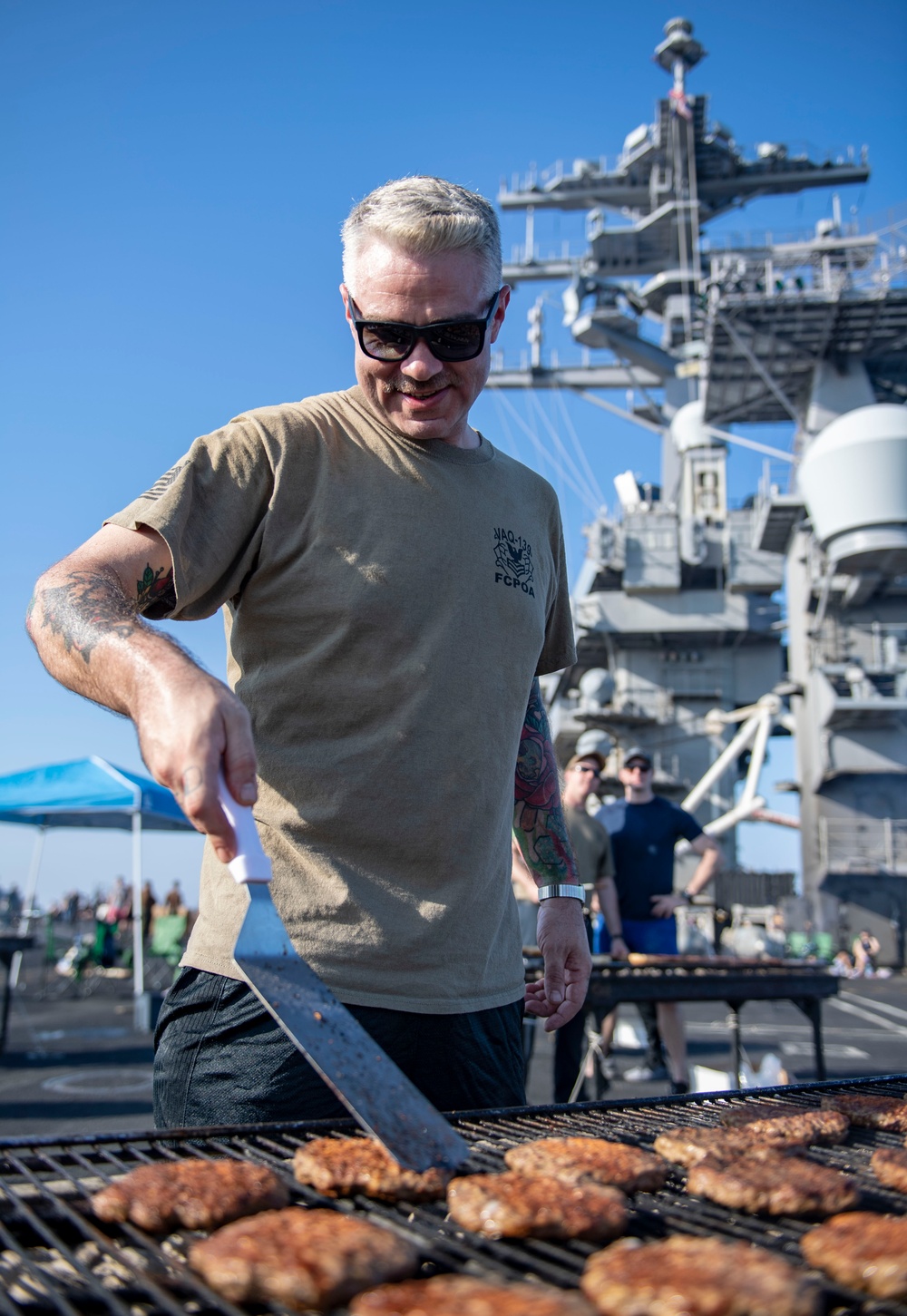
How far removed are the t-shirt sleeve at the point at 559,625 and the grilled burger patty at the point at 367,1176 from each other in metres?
1.46

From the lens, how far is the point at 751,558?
26.0 m

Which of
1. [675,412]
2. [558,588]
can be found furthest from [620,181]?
[558,588]

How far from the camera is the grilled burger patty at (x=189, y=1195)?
3.56ft

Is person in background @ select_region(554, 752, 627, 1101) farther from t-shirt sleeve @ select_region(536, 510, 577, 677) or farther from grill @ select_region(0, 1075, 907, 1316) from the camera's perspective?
grill @ select_region(0, 1075, 907, 1316)

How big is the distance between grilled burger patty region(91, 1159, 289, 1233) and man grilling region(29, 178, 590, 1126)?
55 centimetres

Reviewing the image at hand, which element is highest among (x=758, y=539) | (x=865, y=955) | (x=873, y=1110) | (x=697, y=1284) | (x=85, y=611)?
(x=758, y=539)

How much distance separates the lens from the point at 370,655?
193 cm

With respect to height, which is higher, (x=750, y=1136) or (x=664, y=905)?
(x=750, y=1136)

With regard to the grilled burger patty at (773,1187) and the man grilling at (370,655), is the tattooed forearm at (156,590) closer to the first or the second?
the man grilling at (370,655)

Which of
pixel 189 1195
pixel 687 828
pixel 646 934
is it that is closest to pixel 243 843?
pixel 189 1195

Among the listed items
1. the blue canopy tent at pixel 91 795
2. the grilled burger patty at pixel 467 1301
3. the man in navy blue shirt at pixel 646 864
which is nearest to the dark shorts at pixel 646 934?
the man in navy blue shirt at pixel 646 864

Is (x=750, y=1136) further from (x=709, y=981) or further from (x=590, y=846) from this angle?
(x=590, y=846)

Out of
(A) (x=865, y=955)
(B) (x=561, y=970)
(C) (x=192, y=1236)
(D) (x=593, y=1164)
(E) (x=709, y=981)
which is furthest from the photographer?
(A) (x=865, y=955)

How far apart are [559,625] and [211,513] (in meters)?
1.05
